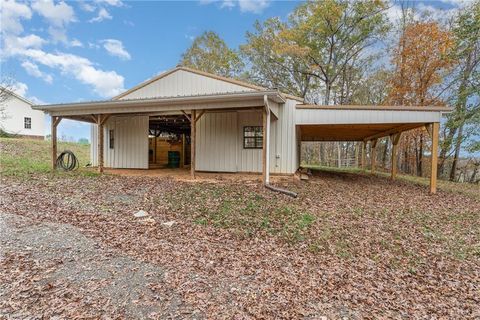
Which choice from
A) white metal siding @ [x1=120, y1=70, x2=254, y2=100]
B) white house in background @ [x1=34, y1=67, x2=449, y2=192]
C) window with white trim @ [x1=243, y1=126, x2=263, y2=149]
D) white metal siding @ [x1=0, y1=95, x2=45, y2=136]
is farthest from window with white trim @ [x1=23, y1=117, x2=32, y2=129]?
window with white trim @ [x1=243, y1=126, x2=263, y2=149]

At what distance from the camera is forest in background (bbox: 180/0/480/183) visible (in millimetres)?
15430

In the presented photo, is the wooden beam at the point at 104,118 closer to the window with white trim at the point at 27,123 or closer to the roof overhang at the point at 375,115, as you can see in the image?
the roof overhang at the point at 375,115

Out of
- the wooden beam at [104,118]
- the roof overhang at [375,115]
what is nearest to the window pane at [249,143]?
the roof overhang at [375,115]

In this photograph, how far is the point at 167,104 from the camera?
9.09 meters

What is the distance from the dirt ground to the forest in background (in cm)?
1026

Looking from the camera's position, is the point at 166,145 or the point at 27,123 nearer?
the point at 166,145

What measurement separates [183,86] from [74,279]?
10111mm

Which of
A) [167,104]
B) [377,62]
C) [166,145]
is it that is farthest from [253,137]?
[377,62]

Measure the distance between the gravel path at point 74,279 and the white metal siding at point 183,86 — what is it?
8638 mm

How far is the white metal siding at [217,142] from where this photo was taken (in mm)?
11000

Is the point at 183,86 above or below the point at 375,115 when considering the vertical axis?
above

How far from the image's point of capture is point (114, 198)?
6633 mm

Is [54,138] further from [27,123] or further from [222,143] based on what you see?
[27,123]

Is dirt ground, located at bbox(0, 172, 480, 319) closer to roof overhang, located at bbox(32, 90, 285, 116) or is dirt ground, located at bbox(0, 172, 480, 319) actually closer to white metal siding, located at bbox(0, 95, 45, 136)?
roof overhang, located at bbox(32, 90, 285, 116)
